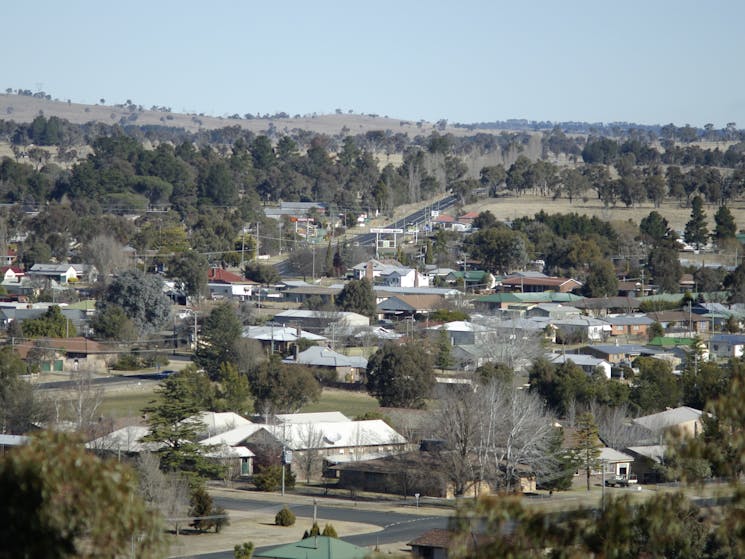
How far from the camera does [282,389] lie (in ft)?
90.1

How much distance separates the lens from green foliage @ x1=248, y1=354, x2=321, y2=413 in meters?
27.5

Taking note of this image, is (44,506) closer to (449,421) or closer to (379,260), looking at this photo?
(449,421)

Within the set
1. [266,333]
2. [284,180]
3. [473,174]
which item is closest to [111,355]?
[266,333]

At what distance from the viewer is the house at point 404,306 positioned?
4322 cm

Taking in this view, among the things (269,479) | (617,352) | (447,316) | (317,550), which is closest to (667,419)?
(269,479)

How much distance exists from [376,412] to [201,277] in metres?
19.4

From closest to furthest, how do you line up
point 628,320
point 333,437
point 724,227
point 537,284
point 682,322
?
point 333,437 → point 628,320 → point 682,322 → point 537,284 → point 724,227

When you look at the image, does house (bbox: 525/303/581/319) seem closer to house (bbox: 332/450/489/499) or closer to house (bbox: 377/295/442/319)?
house (bbox: 377/295/442/319)

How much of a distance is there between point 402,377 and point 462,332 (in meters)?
8.10

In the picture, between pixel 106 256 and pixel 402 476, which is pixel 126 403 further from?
pixel 106 256

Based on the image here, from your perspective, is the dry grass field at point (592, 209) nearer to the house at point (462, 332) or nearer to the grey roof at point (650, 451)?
the house at point (462, 332)

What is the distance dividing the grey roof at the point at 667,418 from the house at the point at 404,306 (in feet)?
55.2

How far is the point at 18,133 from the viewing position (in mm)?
94250

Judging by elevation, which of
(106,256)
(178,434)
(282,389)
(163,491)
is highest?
(178,434)
